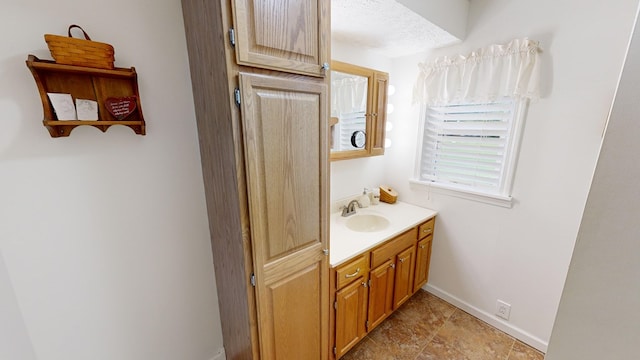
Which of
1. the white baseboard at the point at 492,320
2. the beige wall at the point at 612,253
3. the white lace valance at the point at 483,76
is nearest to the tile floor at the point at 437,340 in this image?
the white baseboard at the point at 492,320

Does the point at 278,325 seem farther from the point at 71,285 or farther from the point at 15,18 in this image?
the point at 15,18

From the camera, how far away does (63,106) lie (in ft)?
2.90

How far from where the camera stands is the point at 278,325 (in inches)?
43.9

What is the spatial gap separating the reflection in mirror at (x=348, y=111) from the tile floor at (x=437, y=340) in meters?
1.47

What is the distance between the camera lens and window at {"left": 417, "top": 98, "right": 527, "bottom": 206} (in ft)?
5.51

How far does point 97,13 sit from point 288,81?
2.64 ft

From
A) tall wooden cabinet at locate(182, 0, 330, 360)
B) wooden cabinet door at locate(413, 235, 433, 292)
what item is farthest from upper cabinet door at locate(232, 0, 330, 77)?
wooden cabinet door at locate(413, 235, 433, 292)

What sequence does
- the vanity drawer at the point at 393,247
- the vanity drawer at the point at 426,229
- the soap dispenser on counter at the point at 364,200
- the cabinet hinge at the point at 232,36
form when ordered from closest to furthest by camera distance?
the cabinet hinge at the point at 232,36
the vanity drawer at the point at 393,247
the vanity drawer at the point at 426,229
the soap dispenser on counter at the point at 364,200

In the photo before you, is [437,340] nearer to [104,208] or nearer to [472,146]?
[472,146]

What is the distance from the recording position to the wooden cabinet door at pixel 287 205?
0.91m

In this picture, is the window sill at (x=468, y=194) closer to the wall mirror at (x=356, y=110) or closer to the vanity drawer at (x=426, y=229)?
the vanity drawer at (x=426, y=229)

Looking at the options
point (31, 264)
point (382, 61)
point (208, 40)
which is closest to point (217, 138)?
point (208, 40)

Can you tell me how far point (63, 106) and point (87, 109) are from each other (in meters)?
0.06

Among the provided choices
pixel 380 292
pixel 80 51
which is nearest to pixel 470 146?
pixel 380 292
